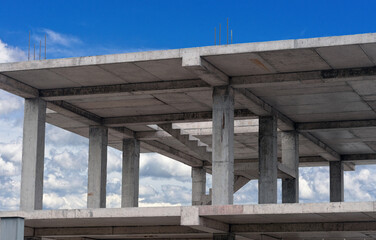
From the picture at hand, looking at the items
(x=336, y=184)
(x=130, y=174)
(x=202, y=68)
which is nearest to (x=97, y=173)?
(x=130, y=174)

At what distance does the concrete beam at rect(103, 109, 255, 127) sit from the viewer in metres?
30.9

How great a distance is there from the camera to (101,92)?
27.6 meters

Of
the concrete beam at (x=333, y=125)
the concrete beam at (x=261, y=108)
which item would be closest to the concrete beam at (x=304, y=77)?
the concrete beam at (x=261, y=108)

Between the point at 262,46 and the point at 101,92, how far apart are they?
7296 millimetres

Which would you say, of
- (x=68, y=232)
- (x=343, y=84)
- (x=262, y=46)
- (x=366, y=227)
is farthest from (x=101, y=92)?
(x=366, y=227)

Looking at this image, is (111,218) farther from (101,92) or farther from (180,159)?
(180,159)

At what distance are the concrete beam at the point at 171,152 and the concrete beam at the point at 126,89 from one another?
37.1 feet

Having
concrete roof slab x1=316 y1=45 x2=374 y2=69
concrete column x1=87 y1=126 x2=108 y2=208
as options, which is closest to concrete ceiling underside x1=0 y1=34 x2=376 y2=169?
concrete roof slab x1=316 y1=45 x2=374 y2=69

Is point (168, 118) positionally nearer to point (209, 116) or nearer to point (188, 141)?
point (209, 116)

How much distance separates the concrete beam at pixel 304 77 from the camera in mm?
24625

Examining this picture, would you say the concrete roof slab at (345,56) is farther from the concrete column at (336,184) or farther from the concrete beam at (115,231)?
the concrete column at (336,184)

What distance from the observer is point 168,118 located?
32.3 meters

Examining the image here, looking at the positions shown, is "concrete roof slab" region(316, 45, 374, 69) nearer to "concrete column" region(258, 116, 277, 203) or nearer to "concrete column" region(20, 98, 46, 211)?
"concrete column" region(258, 116, 277, 203)

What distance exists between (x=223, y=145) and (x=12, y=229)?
937 centimetres
